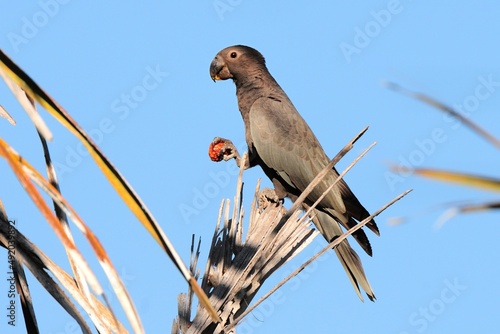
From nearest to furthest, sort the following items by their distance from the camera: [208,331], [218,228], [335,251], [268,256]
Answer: [208,331] → [268,256] → [218,228] → [335,251]

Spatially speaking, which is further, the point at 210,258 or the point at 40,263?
the point at 210,258

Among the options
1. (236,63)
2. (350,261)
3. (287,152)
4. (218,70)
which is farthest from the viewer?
(218,70)

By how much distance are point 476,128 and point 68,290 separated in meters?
1.23

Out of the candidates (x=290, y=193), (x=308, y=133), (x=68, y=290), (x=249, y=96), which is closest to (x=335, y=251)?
(x=290, y=193)

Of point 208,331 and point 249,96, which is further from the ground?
point 249,96

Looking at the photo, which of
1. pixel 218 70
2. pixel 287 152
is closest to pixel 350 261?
pixel 287 152

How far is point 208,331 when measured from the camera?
8.14 feet

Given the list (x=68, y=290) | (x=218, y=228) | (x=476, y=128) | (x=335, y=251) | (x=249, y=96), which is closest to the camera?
(x=476, y=128)

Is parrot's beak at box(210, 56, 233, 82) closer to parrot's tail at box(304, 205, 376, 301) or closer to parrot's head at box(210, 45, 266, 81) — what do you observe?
parrot's head at box(210, 45, 266, 81)

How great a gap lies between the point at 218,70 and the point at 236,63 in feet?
0.79

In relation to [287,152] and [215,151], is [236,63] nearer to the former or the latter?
[287,152]

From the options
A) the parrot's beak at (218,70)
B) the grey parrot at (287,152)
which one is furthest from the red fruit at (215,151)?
the parrot's beak at (218,70)

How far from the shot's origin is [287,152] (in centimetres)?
597

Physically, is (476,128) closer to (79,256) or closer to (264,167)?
(79,256)
